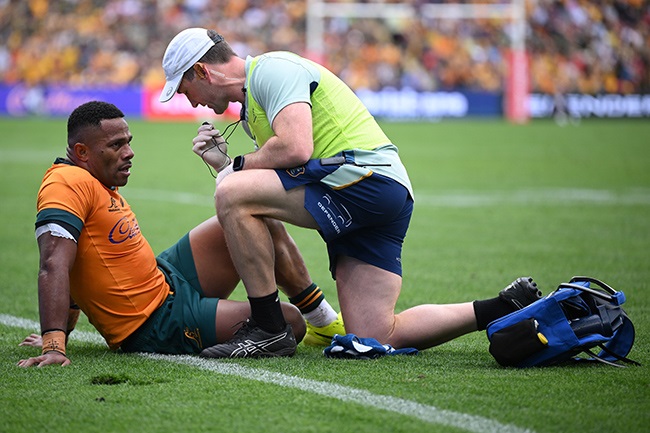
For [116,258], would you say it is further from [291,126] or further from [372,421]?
[372,421]

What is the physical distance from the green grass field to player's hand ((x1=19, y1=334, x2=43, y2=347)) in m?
0.11

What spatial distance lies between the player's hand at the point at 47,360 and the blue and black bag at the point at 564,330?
199 cm

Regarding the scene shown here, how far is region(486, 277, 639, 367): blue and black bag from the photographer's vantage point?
4.74 meters

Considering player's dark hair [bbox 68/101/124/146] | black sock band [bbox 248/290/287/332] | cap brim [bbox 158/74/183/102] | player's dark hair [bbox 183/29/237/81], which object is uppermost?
player's dark hair [bbox 183/29/237/81]

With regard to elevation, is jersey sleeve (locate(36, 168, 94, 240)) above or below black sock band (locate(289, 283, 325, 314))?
above

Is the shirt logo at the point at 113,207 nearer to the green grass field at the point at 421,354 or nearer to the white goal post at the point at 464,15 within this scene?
the green grass field at the point at 421,354

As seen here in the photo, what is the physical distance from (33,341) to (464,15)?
24.7 metres

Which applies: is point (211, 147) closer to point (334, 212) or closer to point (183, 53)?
point (183, 53)

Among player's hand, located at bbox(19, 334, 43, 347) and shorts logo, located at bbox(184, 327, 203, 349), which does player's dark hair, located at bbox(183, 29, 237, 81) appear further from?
player's hand, located at bbox(19, 334, 43, 347)

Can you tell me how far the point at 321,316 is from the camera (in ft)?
18.7

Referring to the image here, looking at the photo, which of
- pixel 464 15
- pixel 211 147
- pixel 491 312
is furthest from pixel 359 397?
pixel 464 15

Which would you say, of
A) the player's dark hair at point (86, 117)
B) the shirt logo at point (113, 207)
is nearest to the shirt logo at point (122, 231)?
the shirt logo at point (113, 207)

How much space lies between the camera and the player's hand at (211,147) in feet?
17.4

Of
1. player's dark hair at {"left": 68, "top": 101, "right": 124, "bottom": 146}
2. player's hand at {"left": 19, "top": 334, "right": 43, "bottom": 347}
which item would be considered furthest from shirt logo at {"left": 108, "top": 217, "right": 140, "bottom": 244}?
player's hand at {"left": 19, "top": 334, "right": 43, "bottom": 347}
